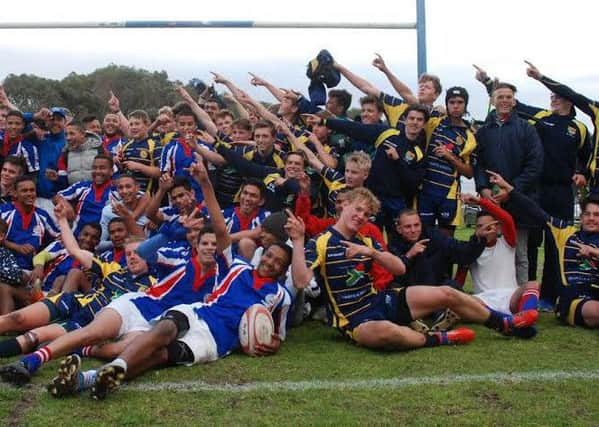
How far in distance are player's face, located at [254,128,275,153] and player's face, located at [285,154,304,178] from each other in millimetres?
548

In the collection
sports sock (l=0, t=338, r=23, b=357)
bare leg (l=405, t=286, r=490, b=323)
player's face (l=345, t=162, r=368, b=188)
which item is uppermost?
player's face (l=345, t=162, r=368, b=188)

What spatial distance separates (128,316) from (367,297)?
168 cm

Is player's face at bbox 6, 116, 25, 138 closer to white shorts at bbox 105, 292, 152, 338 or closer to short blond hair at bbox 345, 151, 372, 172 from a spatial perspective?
white shorts at bbox 105, 292, 152, 338

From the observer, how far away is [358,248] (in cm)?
474

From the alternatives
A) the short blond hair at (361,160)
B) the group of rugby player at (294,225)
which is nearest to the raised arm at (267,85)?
the group of rugby player at (294,225)

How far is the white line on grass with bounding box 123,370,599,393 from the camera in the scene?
406 centimetres

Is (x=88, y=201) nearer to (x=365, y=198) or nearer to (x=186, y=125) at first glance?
(x=186, y=125)

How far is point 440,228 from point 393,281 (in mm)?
947

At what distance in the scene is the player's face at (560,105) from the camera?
6648mm

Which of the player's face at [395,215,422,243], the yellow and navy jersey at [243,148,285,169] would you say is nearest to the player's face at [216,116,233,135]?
the yellow and navy jersey at [243,148,285,169]

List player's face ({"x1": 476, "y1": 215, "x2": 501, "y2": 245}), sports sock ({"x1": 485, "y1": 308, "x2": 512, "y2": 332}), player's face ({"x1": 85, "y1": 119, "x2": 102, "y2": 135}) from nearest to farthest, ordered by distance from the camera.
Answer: sports sock ({"x1": 485, "y1": 308, "x2": 512, "y2": 332}), player's face ({"x1": 476, "y1": 215, "x2": 501, "y2": 245}), player's face ({"x1": 85, "y1": 119, "x2": 102, "y2": 135})

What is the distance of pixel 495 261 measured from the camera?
599cm

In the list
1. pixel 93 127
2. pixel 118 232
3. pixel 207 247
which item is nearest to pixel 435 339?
pixel 207 247

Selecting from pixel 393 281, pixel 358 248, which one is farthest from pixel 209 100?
pixel 358 248
